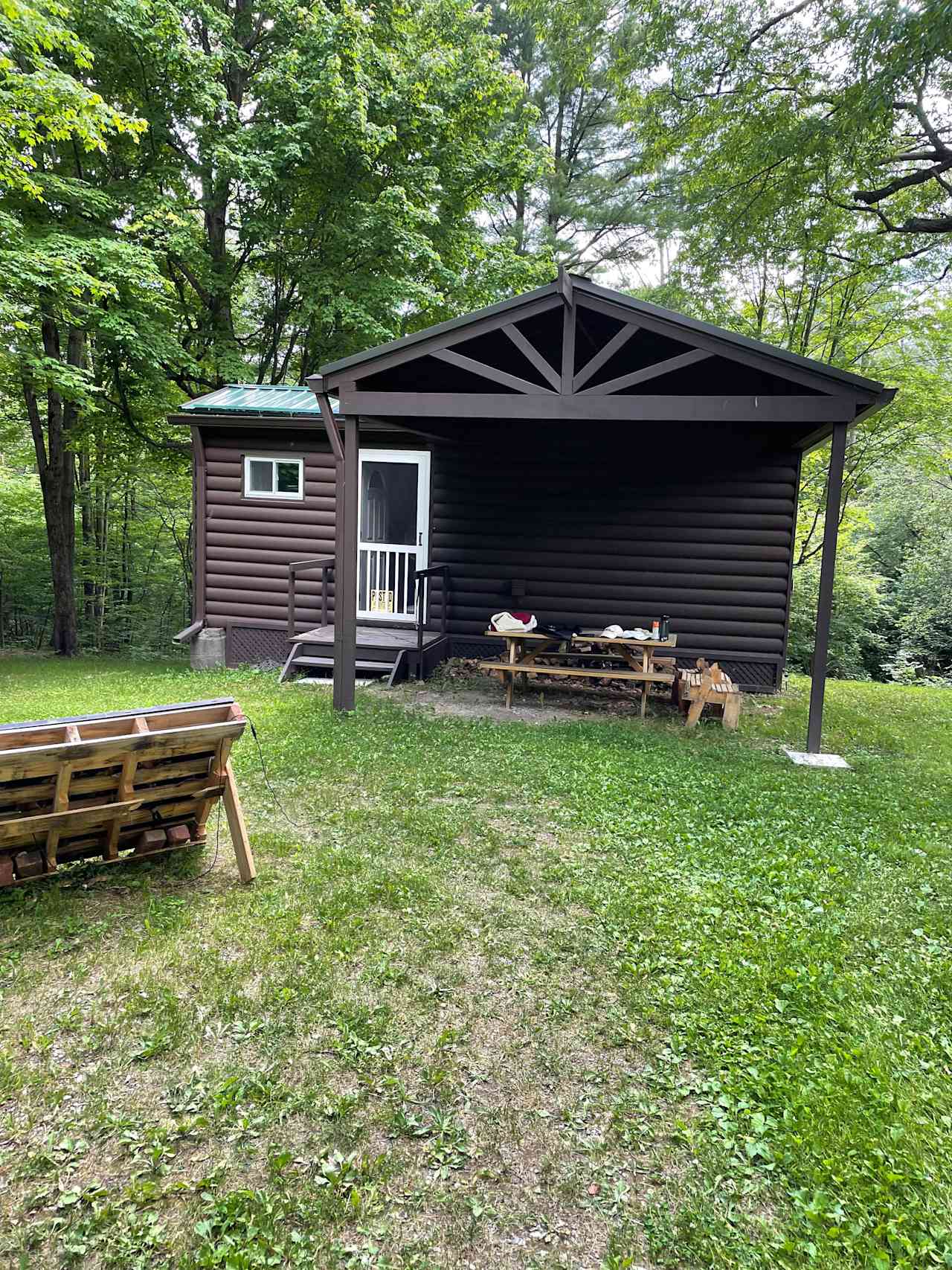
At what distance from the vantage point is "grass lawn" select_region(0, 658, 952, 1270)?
1877mm

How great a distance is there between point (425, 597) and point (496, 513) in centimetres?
144

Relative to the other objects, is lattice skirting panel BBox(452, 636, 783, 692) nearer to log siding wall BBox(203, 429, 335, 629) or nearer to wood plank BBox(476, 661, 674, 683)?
wood plank BBox(476, 661, 674, 683)

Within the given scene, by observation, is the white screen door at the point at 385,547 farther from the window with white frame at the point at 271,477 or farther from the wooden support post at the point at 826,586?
the wooden support post at the point at 826,586

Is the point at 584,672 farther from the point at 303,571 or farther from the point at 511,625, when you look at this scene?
the point at 303,571

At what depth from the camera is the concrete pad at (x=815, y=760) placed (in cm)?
609

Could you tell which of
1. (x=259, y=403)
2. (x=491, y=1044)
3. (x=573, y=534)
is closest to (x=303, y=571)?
(x=259, y=403)

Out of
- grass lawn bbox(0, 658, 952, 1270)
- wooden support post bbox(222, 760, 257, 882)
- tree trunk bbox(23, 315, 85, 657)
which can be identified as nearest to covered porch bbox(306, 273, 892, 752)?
wooden support post bbox(222, 760, 257, 882)

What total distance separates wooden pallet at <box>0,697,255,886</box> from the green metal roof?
22.6ft

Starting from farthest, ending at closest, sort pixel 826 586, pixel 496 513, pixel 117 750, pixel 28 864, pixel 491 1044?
pixel 496 513 → pixel 826 586 → pixel 28 864 → pixel 117 750 → pixel 491 1044

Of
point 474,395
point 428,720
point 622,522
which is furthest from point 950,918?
point 622,522

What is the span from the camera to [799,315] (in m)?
15.5

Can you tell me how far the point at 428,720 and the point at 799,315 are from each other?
13.3 m

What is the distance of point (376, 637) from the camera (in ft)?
31.3

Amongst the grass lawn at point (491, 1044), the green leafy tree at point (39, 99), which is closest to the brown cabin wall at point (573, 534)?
the green leafy tree at point (39, 99)
